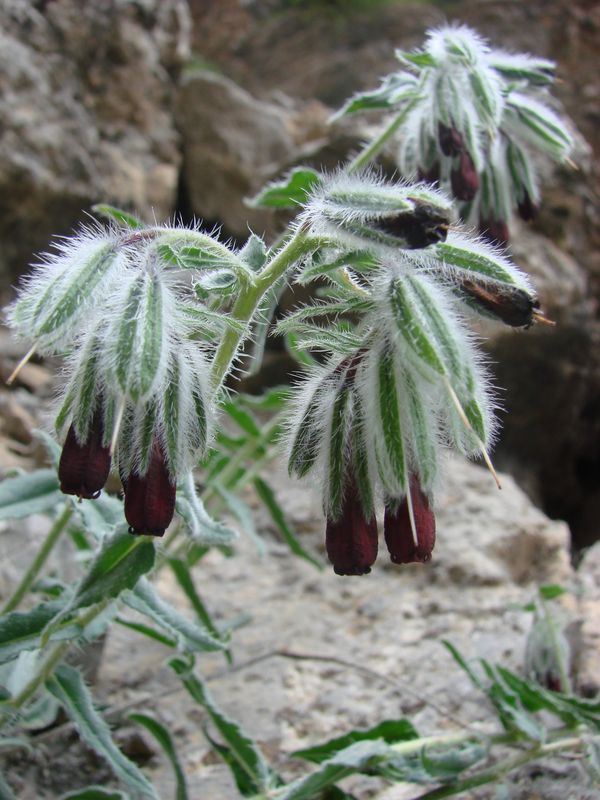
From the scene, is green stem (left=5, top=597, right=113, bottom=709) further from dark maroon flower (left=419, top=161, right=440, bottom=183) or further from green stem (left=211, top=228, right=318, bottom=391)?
dark maroon flower (left=419, top=161, right=440, bottom=183)

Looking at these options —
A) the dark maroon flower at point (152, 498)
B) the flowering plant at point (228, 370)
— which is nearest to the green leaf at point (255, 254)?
the flowering plant at point (228, 370)

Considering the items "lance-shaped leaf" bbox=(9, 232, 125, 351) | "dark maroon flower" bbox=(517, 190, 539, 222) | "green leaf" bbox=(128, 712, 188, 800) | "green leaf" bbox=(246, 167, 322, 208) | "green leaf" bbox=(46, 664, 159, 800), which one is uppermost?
"dark maroon flower" bbox=(517, 190, 539, 222)

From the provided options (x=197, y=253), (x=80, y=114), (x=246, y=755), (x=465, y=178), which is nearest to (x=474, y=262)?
(x=197, y=253)

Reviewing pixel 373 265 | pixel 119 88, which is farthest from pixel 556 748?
pixel 119 88

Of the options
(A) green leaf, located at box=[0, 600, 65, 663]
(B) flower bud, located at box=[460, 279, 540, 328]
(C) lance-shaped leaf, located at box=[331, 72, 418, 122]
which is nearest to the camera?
(B) flower bud, located at box=[460, 279, 540, 328]

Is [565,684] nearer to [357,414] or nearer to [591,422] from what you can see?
[357,414]

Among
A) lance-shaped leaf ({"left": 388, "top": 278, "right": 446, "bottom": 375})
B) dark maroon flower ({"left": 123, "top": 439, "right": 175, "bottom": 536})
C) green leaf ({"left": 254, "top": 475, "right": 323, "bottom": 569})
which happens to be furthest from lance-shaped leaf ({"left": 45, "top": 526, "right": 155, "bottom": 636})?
green leaf ({"left": 254, "top": 475, "right": 323, "bottom": 569})

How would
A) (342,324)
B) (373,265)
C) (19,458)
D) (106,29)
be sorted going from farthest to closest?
(106,29), (19,458), (342,324), (373,265)
